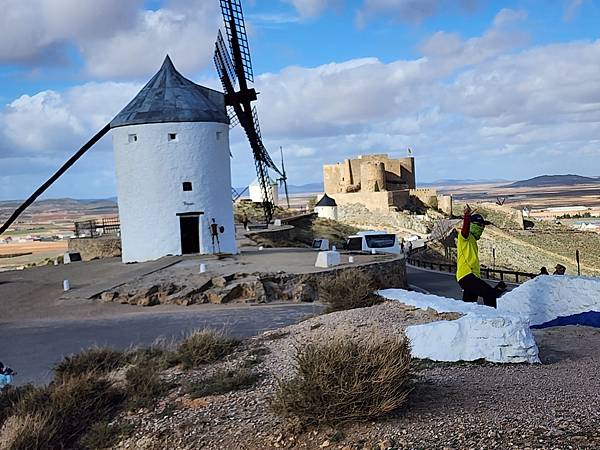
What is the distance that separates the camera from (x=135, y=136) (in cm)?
2380

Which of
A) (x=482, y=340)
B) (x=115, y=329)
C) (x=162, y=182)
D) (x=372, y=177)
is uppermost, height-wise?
(x=372, y=177)

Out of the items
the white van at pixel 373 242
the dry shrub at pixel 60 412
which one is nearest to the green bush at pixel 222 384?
the dry shrub at pixel 60 412

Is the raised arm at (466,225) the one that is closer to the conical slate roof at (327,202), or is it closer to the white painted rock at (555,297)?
the white painted rock at (555,297)

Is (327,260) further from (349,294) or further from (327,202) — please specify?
(327,202)

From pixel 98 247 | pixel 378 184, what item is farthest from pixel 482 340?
pixel 378 184

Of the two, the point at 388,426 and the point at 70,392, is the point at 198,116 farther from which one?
the point at 388,426

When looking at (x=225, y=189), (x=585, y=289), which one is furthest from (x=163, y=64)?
(x=585, y=289)

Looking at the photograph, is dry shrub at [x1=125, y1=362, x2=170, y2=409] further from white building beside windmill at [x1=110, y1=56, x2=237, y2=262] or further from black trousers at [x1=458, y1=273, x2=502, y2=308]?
white building beside windmill at [x1=110, y1=56, x2=237, y2=262]

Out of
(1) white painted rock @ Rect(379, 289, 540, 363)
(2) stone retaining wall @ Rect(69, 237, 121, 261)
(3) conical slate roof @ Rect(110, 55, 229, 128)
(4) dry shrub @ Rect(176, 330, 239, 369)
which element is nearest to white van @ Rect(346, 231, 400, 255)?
(3) conical slate roof @ Rect(110, 55, 229, 128)

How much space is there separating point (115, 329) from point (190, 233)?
999 cm

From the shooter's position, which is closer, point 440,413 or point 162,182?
point 440,413

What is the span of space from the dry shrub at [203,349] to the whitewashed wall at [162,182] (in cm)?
1337

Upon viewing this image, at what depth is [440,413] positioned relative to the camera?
6785 mm

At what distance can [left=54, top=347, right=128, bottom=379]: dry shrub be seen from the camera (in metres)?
9.92
